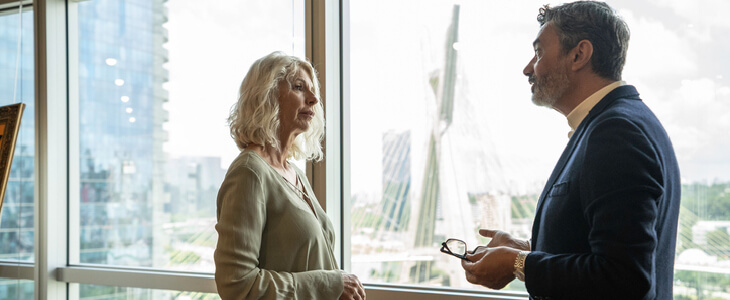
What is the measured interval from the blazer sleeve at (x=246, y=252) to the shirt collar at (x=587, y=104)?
3.14 feet

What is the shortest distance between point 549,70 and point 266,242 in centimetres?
103

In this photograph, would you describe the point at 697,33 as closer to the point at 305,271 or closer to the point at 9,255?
the point at 305,271

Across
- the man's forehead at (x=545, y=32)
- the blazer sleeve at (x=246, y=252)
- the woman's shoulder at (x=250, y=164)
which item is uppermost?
the man's forehead at (x=545, y=32)

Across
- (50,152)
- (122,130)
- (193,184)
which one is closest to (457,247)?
(193,184)

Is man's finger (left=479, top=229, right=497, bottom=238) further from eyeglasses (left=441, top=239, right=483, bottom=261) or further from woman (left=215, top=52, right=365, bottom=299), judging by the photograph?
woman (left=215, top=52, right=365, bottom=299)

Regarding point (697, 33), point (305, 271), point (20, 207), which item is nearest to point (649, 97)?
point (697, 33)

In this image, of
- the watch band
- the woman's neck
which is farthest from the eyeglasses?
the woman's neck

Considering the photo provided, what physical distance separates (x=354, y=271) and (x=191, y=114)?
128 cm

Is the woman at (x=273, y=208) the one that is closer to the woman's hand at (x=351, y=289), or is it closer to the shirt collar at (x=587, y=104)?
the woman's hand at (x=351, y=289)

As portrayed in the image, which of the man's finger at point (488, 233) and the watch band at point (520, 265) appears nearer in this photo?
the watch band at point (520, 265)

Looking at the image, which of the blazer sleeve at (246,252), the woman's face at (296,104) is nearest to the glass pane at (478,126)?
the woman's face at (296,104)

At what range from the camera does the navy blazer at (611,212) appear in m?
1.21

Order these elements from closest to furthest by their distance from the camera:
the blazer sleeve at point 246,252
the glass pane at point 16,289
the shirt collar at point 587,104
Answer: the shirt collar at point 587,104, the blazer sleeve at point 246,252, the glass pane at point 16,289

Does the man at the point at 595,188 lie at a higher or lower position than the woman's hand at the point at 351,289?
higher
